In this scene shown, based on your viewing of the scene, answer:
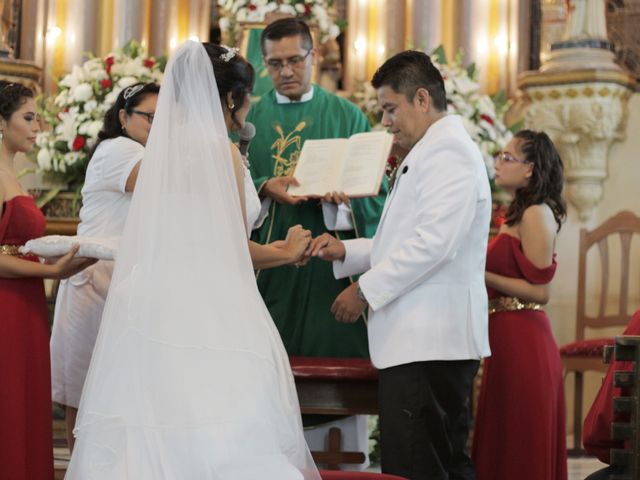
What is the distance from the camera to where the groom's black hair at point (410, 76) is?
14.0 feet

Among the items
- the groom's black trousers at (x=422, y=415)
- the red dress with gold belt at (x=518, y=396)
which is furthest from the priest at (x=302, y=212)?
the groom's black trousers at (x=422, y=415)

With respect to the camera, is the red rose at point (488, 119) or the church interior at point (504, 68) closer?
the red rose at point (488, 119)

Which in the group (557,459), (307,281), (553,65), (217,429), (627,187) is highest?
(553,65)

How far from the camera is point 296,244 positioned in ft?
15.4

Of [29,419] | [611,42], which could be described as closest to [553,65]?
[611,42]

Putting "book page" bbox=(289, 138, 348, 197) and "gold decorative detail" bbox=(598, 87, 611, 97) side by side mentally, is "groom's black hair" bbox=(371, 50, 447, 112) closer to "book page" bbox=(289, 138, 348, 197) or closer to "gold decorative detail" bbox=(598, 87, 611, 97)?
"book page" bbox=(289, 138, 348, 197)

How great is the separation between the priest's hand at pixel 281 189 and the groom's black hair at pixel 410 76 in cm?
95

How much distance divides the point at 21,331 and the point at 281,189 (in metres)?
1.27

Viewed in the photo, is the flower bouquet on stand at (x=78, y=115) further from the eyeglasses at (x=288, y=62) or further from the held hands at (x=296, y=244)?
the held hands at (x=296, y=244)

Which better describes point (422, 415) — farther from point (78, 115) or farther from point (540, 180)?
point (78, 115)

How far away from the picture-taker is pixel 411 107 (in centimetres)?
430

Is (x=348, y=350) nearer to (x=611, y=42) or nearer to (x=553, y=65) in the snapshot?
(x=553, y=65)

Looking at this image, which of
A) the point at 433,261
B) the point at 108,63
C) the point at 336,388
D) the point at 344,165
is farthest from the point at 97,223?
the point at 108,63

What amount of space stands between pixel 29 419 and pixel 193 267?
1.23 metres
